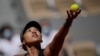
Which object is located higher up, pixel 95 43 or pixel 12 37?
pixel 12 37

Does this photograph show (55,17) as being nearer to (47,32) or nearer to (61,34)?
(47,32)

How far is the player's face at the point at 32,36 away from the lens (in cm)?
332

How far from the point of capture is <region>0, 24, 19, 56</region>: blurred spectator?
744 centimetres

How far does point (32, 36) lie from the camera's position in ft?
10.9

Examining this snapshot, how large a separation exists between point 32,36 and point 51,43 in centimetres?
19

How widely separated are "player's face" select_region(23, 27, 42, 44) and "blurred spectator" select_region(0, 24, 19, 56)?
11.6ft

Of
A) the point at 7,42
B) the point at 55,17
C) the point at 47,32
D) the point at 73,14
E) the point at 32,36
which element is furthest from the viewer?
the point at 55,17

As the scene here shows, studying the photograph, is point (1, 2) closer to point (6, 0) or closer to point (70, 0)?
point (6, 0)

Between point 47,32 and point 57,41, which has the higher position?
point 57,41

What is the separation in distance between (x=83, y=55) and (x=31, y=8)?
264cm

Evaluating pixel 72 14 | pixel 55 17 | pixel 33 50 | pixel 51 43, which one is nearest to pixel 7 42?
pixel 55 17

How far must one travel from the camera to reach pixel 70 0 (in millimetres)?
10219

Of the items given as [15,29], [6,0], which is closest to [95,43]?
[15,29]

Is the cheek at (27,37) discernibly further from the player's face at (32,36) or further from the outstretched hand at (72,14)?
the outstretched hand at (72,14)
